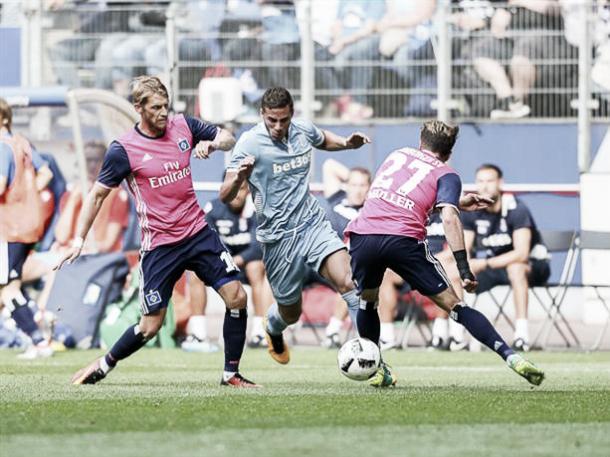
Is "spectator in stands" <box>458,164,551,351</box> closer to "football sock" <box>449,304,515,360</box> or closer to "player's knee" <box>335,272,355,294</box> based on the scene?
"player's knee" <box>335,272,355,294</box>

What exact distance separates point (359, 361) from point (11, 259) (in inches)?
242

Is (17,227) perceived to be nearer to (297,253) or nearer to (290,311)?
(290,311)

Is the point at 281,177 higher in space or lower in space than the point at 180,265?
higher

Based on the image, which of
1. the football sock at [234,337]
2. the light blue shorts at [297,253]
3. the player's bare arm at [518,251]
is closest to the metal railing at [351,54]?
the player's bare arm at [518,251]

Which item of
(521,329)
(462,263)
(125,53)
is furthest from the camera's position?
(125,53)

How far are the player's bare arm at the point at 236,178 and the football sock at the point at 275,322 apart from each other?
1.57 metres

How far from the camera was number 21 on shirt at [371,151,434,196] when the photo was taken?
37.6ft

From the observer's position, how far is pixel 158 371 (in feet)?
47.0

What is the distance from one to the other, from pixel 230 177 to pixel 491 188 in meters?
7.45

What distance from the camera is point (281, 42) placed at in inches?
854

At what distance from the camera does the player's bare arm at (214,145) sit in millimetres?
11336

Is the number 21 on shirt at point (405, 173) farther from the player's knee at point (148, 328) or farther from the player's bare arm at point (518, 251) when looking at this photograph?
the player's bare arm at point (518, 251)

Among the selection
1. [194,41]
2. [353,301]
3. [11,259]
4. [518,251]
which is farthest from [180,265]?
[194,41]

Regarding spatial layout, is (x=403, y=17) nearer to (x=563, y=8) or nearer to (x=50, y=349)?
(x=563, y=8)
